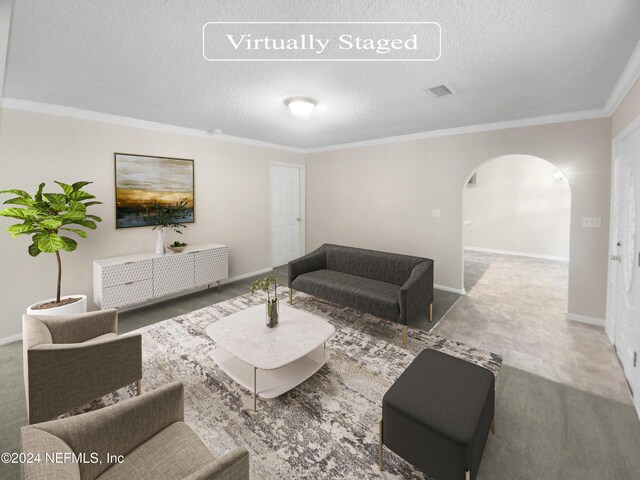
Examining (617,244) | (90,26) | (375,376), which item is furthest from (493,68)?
(90,26)

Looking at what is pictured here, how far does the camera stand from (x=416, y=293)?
3.14 m

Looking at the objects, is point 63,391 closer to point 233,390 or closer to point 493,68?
point 233,390

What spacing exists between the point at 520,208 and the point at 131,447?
333 inches

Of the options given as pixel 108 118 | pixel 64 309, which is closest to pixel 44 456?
pixel 64 309

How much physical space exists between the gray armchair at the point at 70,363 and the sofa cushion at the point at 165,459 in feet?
3.09

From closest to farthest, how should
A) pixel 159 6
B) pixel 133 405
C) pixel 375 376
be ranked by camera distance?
pixel 133 405
pixel 159 6
pixel 375 376

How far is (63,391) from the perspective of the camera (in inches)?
70.7

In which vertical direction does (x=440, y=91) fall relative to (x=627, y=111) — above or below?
above

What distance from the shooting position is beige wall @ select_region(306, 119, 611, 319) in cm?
343

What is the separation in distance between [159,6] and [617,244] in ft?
14.5

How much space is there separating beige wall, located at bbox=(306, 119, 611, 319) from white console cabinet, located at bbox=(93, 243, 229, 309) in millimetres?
2599

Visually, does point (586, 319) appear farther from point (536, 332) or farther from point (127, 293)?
point (127, 293)

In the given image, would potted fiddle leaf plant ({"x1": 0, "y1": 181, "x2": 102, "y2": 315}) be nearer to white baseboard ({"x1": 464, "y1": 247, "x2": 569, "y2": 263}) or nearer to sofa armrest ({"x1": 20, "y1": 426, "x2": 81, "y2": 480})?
sofa armrest ({"x1": 20, "y1": 426, "x2": 81, "y2": 480})

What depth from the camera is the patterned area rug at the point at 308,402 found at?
1687mm
